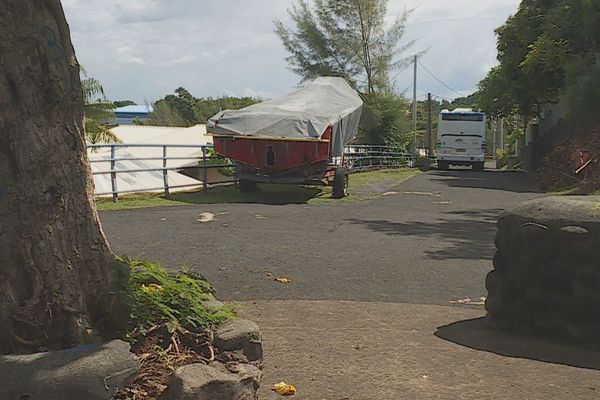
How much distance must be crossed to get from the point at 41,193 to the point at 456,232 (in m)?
9.49

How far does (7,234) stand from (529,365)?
3.44 metres

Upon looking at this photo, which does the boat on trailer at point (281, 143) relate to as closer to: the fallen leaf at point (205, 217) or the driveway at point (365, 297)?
the driveway at point (365, 297)

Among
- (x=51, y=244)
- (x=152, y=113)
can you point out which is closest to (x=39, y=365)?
(x=51, y=244)

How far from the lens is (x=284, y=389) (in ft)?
14.6

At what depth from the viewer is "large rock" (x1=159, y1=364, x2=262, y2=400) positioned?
345 cm

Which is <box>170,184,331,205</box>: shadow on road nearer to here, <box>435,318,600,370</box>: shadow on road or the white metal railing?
the white metal railing

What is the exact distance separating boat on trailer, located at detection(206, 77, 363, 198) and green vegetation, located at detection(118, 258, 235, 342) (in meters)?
12.5

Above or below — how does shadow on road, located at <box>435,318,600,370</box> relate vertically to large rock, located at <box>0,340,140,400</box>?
below

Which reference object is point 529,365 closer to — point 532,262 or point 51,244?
point 532,262

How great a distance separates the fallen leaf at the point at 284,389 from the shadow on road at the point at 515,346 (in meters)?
1.70

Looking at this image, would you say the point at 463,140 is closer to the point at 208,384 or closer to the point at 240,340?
the point at 240,340

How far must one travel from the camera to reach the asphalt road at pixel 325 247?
25.3ft

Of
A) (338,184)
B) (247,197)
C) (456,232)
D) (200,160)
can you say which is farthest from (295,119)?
(456,232)

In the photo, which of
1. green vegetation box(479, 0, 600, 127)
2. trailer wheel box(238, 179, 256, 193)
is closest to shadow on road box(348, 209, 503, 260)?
trailer wheel box(238, 179, 256, 193)
